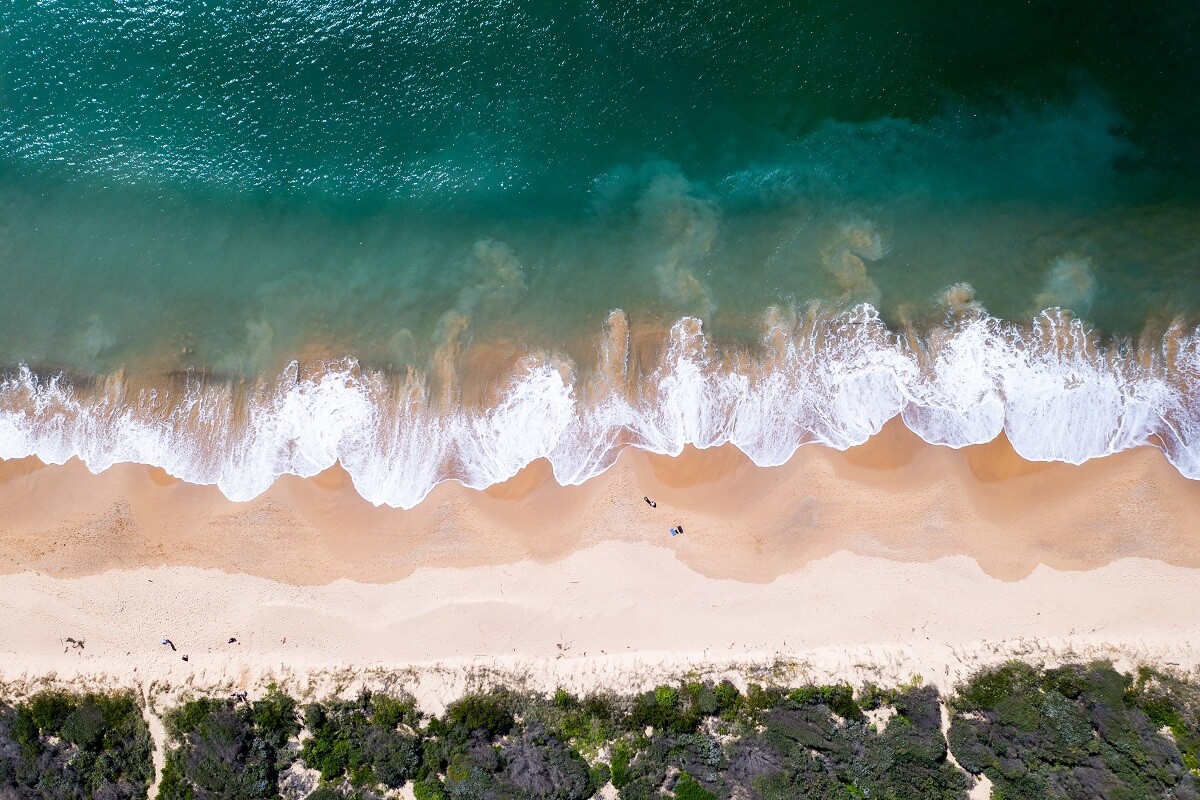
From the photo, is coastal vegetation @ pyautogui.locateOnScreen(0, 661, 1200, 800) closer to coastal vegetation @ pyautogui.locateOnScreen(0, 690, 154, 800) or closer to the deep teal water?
coastal vegetation @ pyautogui.locateOnScreen(0, 690, 154, 800)

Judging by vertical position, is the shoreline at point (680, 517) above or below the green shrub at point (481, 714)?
above

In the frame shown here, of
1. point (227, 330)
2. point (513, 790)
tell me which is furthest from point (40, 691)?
point (513, 790)

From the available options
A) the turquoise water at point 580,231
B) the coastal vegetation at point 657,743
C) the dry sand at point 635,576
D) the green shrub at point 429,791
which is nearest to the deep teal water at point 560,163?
the turquoise water at point 580,231

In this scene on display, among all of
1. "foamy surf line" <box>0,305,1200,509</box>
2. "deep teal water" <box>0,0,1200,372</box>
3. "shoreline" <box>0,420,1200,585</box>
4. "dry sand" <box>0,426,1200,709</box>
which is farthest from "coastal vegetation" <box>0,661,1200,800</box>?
"deep teal water" <box>0,0,1200,372</box>

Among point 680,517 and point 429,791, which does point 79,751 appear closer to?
point 429,791

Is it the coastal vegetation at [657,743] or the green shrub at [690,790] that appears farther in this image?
the green shrub at [690,790]

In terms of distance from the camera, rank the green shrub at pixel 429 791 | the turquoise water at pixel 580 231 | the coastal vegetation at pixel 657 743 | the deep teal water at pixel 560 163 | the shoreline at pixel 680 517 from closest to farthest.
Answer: the coastal vegetation at pixel 657 743
the green shrub at pixel 429 791
the shoreline at pixel 680 517
the turquoise water at pixel 580 231
the deep teal water at pixel 560 163

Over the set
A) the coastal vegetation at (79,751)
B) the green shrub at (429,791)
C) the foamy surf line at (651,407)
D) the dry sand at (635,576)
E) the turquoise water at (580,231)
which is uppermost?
the turquoise water at (580,231)

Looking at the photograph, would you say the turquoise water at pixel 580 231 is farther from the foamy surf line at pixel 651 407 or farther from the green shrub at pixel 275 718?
the green shrub at pixel 275 718
